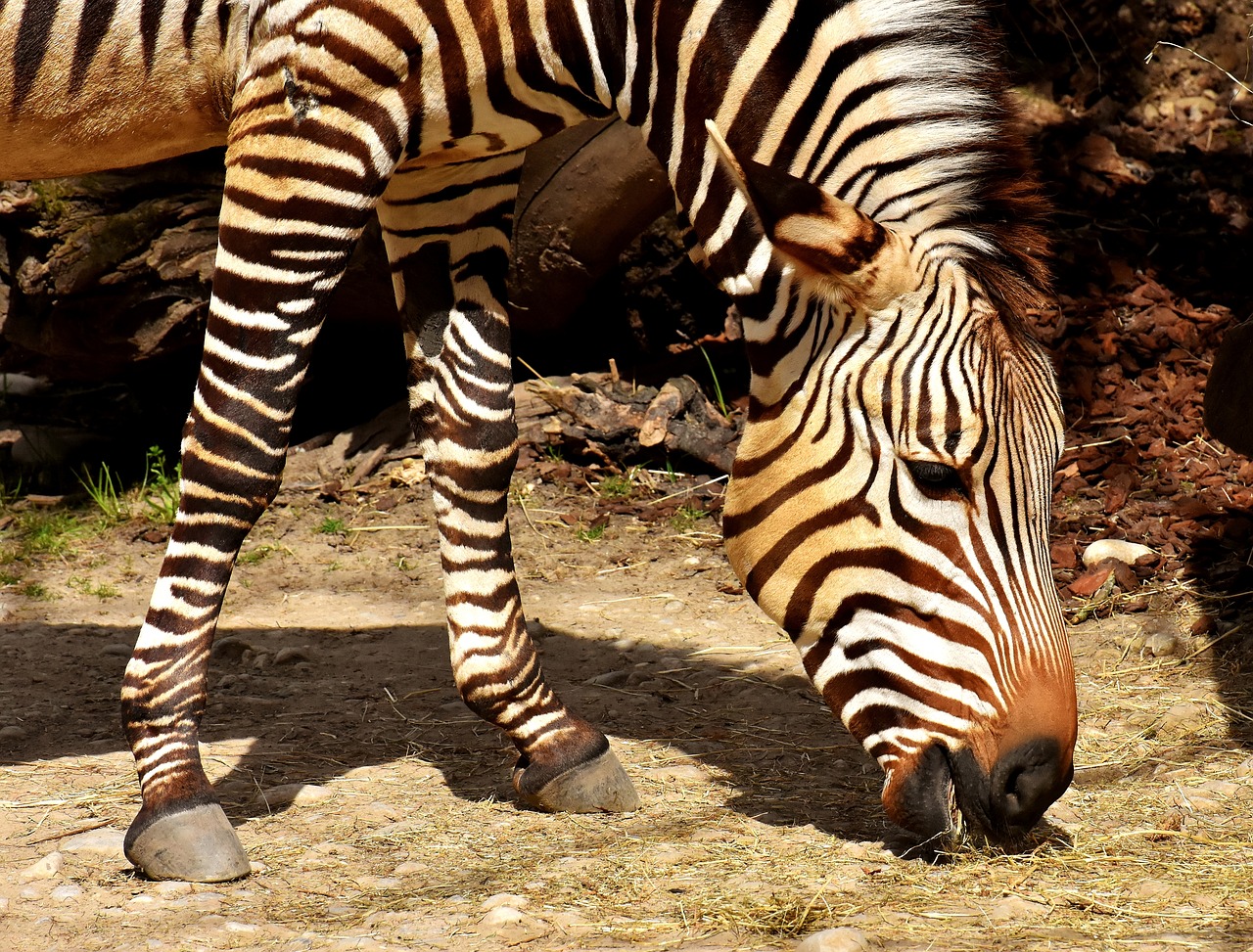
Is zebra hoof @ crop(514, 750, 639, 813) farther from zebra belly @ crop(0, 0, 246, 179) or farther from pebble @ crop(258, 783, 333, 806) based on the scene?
zebra belly @ crop(0, 0, 246, 179)

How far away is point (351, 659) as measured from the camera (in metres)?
5.00

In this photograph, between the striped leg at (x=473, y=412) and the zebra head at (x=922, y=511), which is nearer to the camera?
the zebra head at (x=922, y=511)

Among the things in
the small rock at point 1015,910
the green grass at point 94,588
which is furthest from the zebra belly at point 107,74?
the small rock at point 1015,910

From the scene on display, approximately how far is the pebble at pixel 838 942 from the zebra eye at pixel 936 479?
99 cm

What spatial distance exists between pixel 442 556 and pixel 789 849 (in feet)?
4.68

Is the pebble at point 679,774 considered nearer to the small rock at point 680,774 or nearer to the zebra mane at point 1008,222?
the small rock at point 680,774

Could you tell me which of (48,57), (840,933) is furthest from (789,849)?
(48,57)

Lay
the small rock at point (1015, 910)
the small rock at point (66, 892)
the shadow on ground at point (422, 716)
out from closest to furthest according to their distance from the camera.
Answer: the small rock at point (1015, 910)
the small rock at point (66, 892)
the shadow on ground at point (422, 716)

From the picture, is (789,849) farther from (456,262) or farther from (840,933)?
(456,262)

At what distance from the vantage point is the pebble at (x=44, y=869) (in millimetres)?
3033

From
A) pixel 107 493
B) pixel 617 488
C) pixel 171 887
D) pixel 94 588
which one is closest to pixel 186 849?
pixel 171 887

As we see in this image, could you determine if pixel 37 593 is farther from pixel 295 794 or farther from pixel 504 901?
pixel 504 901

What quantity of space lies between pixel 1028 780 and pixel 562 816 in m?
1.37

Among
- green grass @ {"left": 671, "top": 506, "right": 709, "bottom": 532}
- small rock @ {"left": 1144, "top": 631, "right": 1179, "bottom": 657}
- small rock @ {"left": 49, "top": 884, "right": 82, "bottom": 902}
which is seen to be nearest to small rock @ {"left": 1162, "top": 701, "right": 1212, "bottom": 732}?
small rock @ {"left": 1144, "top": 631, "right": 1179, "bottom": 657}
